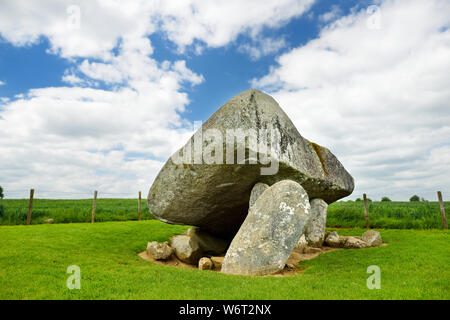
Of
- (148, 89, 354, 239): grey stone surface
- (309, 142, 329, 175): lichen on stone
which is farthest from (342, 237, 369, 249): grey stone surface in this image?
(309, 142, 329, 175): lichen on stone

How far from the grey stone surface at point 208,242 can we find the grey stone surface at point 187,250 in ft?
1.21

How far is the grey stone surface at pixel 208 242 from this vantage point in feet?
39.4

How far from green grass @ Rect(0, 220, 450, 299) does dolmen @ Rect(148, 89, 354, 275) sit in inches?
43.4

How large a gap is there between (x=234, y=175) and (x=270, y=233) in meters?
2.54

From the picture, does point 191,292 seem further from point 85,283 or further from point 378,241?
point 378,241

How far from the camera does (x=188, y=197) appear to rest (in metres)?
10.6

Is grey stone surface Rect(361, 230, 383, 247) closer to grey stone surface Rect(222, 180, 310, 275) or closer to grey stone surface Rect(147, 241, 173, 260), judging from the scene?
grey stone surface Rect(222, 180, 310, 275)

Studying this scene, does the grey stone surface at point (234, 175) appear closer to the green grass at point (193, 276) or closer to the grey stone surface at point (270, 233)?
the grey stone surface at point (270, 233)

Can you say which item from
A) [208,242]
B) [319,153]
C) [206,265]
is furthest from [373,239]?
[206,265]

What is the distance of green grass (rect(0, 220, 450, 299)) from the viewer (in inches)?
220

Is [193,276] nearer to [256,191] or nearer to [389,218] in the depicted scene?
[256,191]

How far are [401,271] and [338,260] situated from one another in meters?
2.21

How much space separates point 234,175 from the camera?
9906 mm
